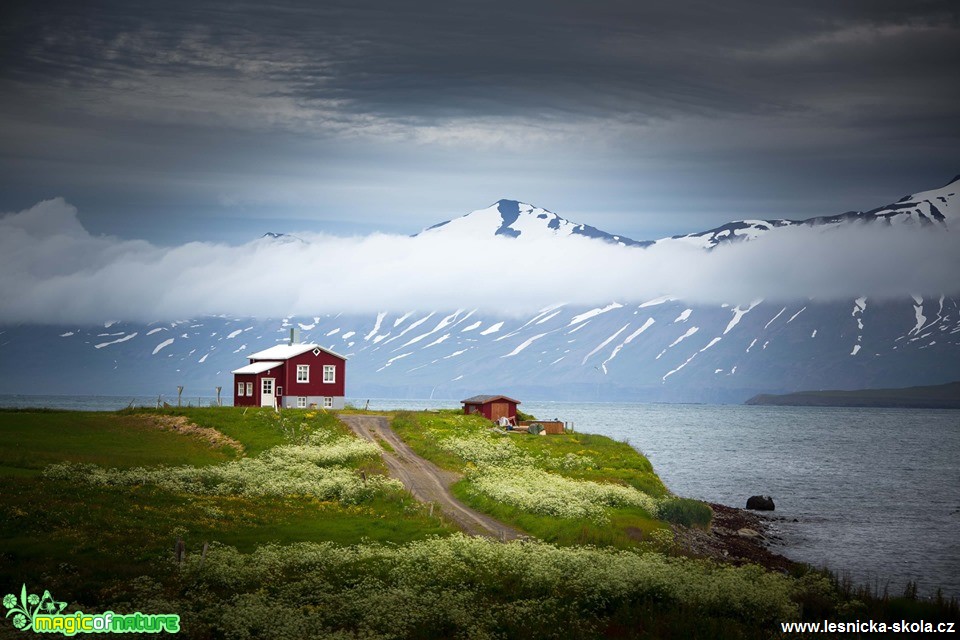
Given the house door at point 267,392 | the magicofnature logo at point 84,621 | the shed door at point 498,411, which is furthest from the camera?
the house door at point 267,392

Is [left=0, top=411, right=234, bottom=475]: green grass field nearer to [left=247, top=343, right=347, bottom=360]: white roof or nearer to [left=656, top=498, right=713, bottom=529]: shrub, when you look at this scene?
[left=247, top=343, right=347, bottom=360]: white roof

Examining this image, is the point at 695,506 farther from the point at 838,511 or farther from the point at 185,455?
the point at 185,455

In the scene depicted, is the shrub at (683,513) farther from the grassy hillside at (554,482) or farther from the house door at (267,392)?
the house door at (267,392)

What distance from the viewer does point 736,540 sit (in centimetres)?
7212

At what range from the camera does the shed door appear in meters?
114

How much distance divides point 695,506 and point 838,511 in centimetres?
3169

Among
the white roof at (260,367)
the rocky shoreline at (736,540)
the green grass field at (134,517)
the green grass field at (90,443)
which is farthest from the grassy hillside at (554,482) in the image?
the green grass field at (90,443)

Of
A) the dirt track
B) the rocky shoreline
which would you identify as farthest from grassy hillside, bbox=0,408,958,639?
the rocky shoreline

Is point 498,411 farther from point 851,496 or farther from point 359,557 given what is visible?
point 359,557

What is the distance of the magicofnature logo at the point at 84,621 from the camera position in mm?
34344

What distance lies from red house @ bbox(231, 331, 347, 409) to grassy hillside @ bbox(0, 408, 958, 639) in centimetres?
3480

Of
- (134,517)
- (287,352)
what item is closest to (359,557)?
(134,517)

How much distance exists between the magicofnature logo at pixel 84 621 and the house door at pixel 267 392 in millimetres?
78107

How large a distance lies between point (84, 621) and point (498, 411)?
80846mm
